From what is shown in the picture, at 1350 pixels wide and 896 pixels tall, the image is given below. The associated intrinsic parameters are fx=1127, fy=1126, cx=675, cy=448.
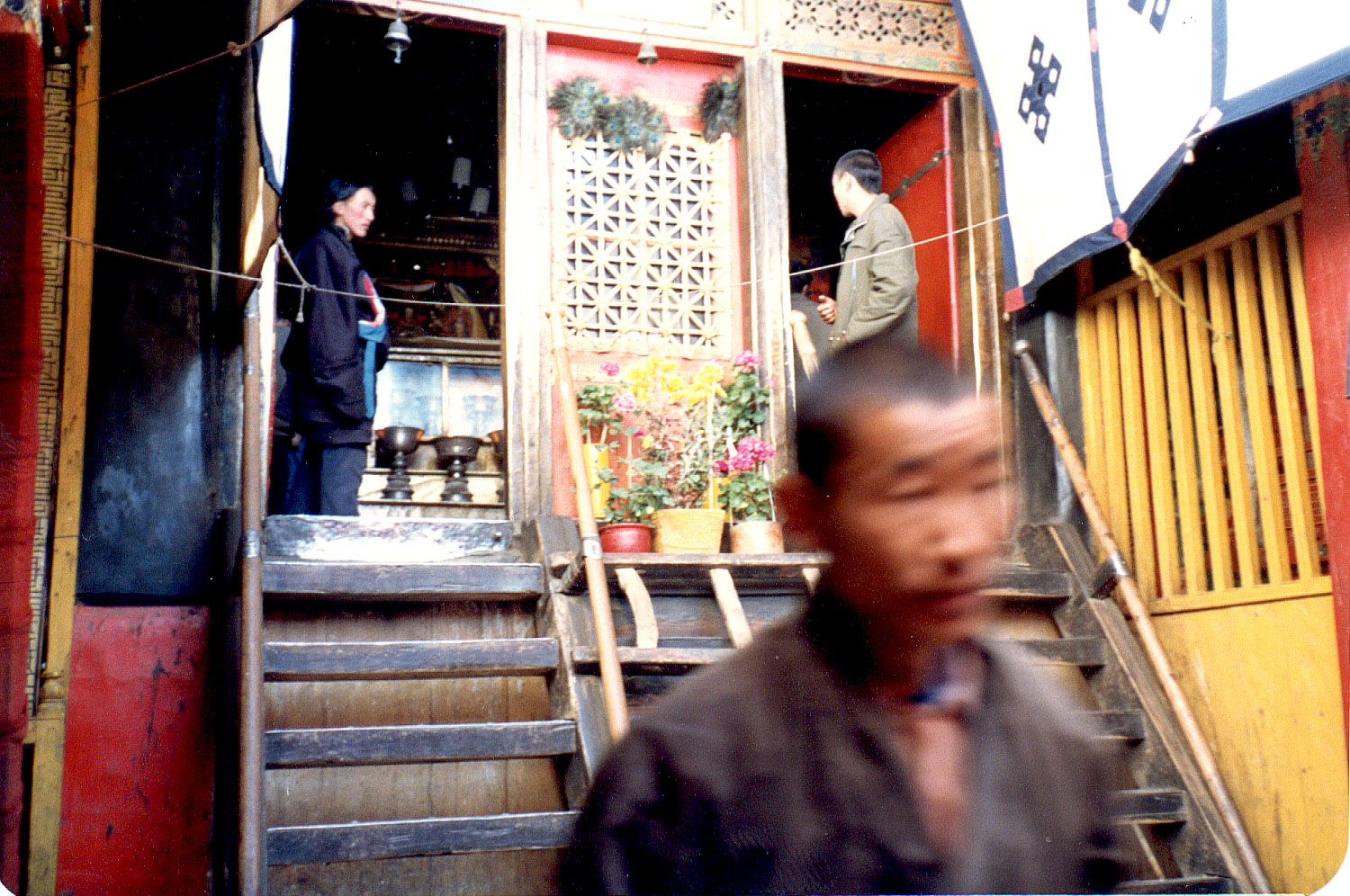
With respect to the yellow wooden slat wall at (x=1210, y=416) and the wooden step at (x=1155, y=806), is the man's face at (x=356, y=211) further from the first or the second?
the wooden step at (x=1155, y=806)

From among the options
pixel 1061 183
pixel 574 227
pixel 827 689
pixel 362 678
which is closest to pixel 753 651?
pixel 827 689

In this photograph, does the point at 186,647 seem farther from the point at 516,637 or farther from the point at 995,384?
the point at 995,384

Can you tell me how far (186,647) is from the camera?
174 inches

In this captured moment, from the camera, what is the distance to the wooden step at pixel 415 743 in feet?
11.1

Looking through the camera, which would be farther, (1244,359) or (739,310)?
(739,310)

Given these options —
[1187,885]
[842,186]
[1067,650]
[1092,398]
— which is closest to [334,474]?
[842,186]

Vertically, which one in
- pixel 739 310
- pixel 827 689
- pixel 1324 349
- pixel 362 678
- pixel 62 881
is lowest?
pixel 62 881

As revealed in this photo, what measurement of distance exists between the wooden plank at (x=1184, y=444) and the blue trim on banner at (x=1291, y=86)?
120 centimetres

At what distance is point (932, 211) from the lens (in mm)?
6586

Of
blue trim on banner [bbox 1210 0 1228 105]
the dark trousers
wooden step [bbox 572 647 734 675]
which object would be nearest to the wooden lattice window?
the dark trousers

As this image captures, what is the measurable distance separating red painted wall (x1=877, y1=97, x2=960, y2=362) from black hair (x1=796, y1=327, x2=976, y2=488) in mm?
5010

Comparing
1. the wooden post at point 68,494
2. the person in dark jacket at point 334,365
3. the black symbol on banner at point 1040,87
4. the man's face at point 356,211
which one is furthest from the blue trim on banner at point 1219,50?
the wooden post at point 68,494

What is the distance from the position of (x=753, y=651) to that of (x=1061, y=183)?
423cm

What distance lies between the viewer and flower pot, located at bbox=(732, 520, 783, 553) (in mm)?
5039
